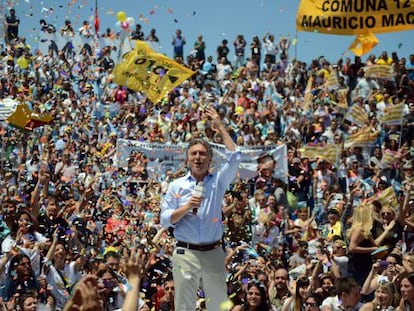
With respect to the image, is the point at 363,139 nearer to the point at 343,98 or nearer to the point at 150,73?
the point at 343,98

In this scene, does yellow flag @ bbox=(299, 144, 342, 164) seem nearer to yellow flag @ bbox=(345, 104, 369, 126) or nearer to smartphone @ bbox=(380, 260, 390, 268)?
yellow flag @ bbox=(345, 104, 369, 126)

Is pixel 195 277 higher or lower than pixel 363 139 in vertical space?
lower

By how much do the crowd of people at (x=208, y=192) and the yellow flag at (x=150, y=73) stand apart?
1.30 m

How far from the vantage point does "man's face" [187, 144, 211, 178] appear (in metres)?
7.02

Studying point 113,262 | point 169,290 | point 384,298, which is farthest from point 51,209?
point 384,298

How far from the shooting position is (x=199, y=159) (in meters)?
7.03

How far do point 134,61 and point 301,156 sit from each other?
347 cm

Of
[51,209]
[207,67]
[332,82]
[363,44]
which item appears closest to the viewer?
[363,44]

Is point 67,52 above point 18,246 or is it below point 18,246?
above

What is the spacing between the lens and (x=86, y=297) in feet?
12.8

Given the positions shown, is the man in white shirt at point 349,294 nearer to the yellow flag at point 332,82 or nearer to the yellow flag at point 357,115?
the yellow flag at point 357,115

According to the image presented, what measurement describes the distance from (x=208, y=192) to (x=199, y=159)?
279 mm

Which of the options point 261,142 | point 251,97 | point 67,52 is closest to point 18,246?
→ point 261,142

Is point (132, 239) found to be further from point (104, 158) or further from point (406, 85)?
point (406, 85)
